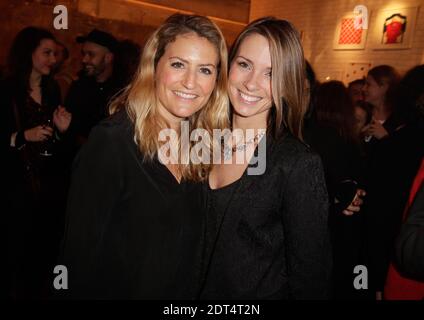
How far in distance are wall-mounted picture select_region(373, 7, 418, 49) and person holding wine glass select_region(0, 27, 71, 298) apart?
4.44 metres

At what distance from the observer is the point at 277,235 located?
1.46 meters

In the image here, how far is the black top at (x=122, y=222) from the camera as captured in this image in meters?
1.30

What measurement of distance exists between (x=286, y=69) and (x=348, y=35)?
485 centimetres

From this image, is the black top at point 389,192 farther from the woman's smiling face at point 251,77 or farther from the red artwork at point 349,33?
the red artwork at point 349,33

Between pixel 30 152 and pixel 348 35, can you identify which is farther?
pixel 348 35

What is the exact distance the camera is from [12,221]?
8.64 ft

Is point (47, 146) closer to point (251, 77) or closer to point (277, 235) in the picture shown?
point (251, 77)

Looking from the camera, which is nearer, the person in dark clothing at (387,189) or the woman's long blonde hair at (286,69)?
the woman's long blonde hair at (286,69)

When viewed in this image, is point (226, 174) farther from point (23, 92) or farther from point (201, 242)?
point (23, 92)

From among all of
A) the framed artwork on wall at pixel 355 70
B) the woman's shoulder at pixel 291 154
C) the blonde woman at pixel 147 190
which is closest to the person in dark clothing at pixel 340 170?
the woman's shoulder at pixel 291 154

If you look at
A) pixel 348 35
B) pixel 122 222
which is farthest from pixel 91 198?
pixel 348 35

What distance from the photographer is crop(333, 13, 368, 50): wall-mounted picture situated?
5540 mm

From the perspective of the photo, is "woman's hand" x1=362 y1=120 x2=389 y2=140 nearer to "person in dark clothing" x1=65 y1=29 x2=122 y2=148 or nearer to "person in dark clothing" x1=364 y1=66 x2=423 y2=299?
"person in dark clothing" x1=364 y1=66 x2=423 y2=299

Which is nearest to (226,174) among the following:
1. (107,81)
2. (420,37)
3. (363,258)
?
(363,258)
